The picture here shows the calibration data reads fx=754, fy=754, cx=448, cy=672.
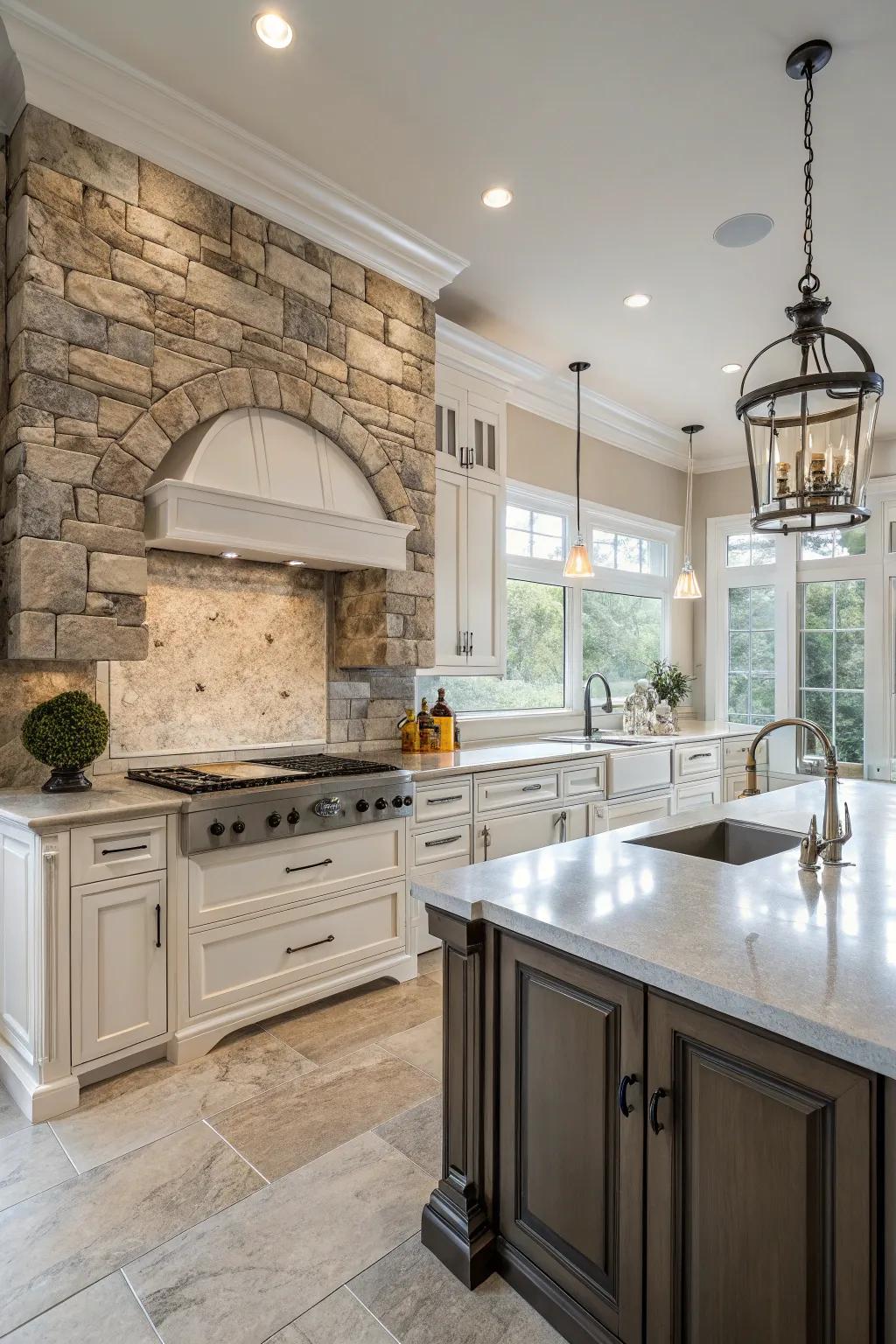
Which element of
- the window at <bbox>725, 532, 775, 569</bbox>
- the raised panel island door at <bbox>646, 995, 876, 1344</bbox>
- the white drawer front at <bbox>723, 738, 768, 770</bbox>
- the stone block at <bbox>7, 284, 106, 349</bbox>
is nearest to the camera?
the raised panel island door at <bbox>646, 995, 876, 1344</bbox>

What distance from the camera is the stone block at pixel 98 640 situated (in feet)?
8.27

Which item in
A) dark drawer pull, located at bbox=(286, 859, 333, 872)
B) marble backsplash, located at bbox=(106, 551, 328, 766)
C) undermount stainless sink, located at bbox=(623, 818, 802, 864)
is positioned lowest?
dark drawer pull, located at bbox=(286, 859, 333, 872)

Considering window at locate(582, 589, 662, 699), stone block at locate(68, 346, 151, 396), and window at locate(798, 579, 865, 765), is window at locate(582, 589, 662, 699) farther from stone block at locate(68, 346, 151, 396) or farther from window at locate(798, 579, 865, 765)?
stone block at locate(68, 346, 151, 396)

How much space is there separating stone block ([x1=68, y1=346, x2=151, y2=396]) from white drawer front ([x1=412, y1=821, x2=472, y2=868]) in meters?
2.10

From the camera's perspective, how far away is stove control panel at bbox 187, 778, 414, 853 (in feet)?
8.34

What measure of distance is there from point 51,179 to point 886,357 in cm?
455

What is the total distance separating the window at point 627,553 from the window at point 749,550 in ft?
2.01

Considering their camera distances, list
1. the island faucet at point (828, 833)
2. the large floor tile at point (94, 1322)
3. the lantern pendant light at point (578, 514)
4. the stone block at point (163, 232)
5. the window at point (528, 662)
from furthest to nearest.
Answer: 1. the window at point (528, 662)
2. the lantern pendant light at point (578, 514)
3. the stone block at point (163, 232)
4. the island faucet at point (828, 833)
5. the large floor tile at point (94, 1322)

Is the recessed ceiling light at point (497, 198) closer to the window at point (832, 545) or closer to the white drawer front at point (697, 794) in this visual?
the white drawer front at point (697, 794)

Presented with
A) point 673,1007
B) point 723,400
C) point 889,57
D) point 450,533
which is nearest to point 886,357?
point 723,400

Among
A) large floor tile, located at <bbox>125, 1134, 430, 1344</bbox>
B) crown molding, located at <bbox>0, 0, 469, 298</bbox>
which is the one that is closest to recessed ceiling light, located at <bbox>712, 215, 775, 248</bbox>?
crown molding, located at <bbox>0, 0, 469, 298</bbox>

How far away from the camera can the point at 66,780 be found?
2.56 meters

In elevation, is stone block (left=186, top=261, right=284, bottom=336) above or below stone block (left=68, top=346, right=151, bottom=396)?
above

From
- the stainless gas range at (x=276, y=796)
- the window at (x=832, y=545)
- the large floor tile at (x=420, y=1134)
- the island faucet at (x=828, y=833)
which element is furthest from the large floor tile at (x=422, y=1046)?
the window at (x=832, y=545)
